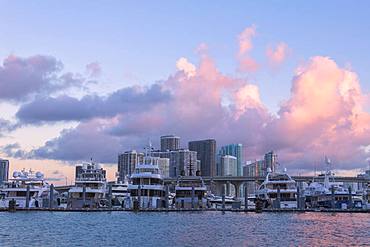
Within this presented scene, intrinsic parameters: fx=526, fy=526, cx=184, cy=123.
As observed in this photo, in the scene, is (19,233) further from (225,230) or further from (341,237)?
(341,237)

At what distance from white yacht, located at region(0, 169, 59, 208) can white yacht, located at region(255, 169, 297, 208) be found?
69418mm

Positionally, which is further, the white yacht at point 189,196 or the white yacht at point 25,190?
the white yacht at point 189,196

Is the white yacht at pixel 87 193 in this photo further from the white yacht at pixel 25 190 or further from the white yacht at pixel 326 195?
the white yacht at pixel 326 195

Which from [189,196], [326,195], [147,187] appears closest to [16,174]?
[147,187]

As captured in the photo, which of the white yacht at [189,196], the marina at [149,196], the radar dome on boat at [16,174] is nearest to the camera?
the marina at [149,196]

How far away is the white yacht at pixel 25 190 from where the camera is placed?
159250 millimetres

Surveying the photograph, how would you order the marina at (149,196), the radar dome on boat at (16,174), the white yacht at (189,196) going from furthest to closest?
1. the white yacht at (189,196)
2. the radar dome on boat at (16,174)
3. the marina at (149,196)

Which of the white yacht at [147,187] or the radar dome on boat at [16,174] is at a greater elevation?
the radar dome on boat at [16,174]

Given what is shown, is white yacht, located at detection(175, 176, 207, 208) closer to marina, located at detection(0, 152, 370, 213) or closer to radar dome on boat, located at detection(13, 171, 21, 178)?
marina, located at detection(0, 152, 370, 213)

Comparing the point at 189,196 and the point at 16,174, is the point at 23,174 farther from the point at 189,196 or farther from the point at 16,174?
the point at 189,196

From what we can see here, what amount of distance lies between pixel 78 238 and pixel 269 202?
105 metres

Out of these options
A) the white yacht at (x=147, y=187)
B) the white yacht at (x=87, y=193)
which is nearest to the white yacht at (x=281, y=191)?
the white yacht at (x=147, y=187)

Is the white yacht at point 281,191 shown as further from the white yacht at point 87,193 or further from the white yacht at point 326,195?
the white yacht at point 87,193

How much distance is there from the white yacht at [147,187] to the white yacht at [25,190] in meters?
27.7
